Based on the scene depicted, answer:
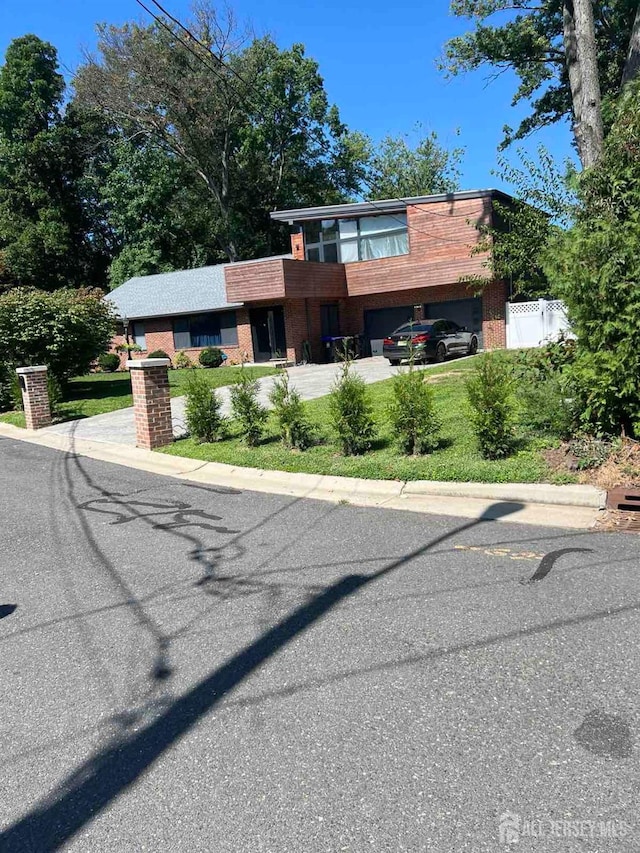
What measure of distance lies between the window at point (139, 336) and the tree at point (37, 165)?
1326 cm

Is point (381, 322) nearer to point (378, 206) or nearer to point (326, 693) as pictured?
point (378, 206)

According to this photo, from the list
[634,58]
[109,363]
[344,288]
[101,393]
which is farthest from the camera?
[109,363]

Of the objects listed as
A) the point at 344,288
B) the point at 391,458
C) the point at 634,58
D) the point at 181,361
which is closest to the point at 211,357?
the point at 181,361

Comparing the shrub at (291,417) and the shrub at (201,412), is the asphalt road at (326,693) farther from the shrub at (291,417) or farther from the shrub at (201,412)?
the shrub at (201,412)

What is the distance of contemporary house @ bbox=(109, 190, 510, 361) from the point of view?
82.8 feet

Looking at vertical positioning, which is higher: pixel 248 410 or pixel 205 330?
pixel 205 330

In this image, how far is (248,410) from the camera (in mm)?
9891

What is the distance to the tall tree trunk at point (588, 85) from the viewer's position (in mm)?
11070

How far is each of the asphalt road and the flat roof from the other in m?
21.3

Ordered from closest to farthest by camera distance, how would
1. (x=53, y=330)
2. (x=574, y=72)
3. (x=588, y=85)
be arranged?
(x=588, y=85)
(x=574, y=72)
(x=53, y=330)

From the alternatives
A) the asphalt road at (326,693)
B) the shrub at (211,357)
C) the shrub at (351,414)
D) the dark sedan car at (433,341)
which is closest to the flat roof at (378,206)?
the dark sedan car at (433,341)

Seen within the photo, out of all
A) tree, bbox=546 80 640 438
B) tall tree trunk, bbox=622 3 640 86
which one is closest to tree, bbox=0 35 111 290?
tall tree trunk, bbox=622 3 640 86

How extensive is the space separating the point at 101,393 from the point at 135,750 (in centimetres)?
1861

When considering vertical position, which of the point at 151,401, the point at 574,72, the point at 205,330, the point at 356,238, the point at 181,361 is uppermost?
the point at 574,72
